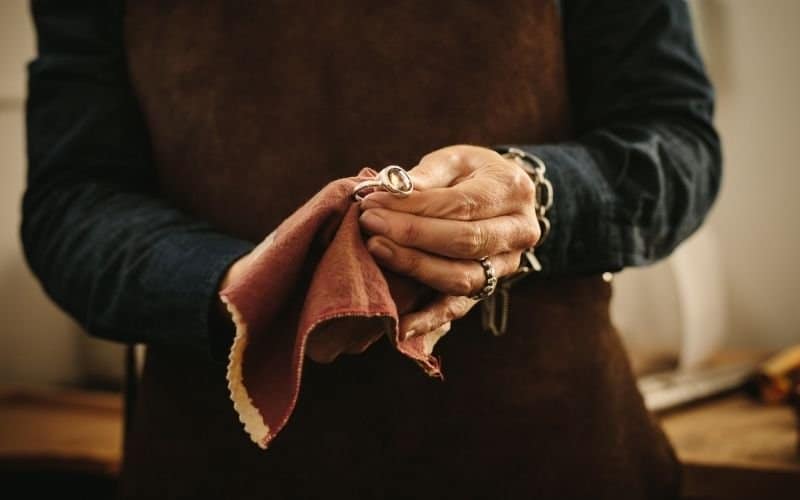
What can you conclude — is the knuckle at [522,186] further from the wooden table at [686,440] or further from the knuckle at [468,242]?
the wooden table at [686,440]

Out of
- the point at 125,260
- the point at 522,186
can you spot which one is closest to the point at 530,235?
the point at 522,186

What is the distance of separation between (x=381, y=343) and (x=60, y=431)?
2.80ft

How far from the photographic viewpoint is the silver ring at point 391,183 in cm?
41

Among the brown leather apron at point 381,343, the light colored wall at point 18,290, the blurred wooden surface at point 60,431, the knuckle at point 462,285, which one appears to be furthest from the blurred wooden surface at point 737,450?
the light colored wall at point 18,290

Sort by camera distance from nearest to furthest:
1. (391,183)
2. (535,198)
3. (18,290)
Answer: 1. (391,183)
2. (535,198)
3. (18,290)

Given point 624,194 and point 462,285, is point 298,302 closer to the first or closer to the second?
point 462,285

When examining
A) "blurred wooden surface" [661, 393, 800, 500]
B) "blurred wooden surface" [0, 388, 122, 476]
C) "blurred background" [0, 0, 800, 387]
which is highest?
"blurred background" [0, 0, 800, 387]

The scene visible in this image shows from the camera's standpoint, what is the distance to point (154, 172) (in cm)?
71

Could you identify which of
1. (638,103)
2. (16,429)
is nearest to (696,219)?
(638,103)

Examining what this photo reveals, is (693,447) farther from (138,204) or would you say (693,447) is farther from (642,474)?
(138,204)

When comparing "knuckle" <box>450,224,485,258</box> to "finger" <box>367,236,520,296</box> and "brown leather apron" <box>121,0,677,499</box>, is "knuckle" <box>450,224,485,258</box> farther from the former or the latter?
"brown leather apron" <box>121,0,677,499</box>

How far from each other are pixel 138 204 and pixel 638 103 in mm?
468

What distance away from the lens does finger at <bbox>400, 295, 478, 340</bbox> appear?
1.41ft

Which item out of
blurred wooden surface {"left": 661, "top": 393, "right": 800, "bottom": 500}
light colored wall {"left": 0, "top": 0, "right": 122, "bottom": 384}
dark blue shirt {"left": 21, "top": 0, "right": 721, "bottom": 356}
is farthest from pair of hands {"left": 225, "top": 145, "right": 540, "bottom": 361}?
light colored wall {"left": 0, "top": 0, "right": 122, "bottom": 384}
